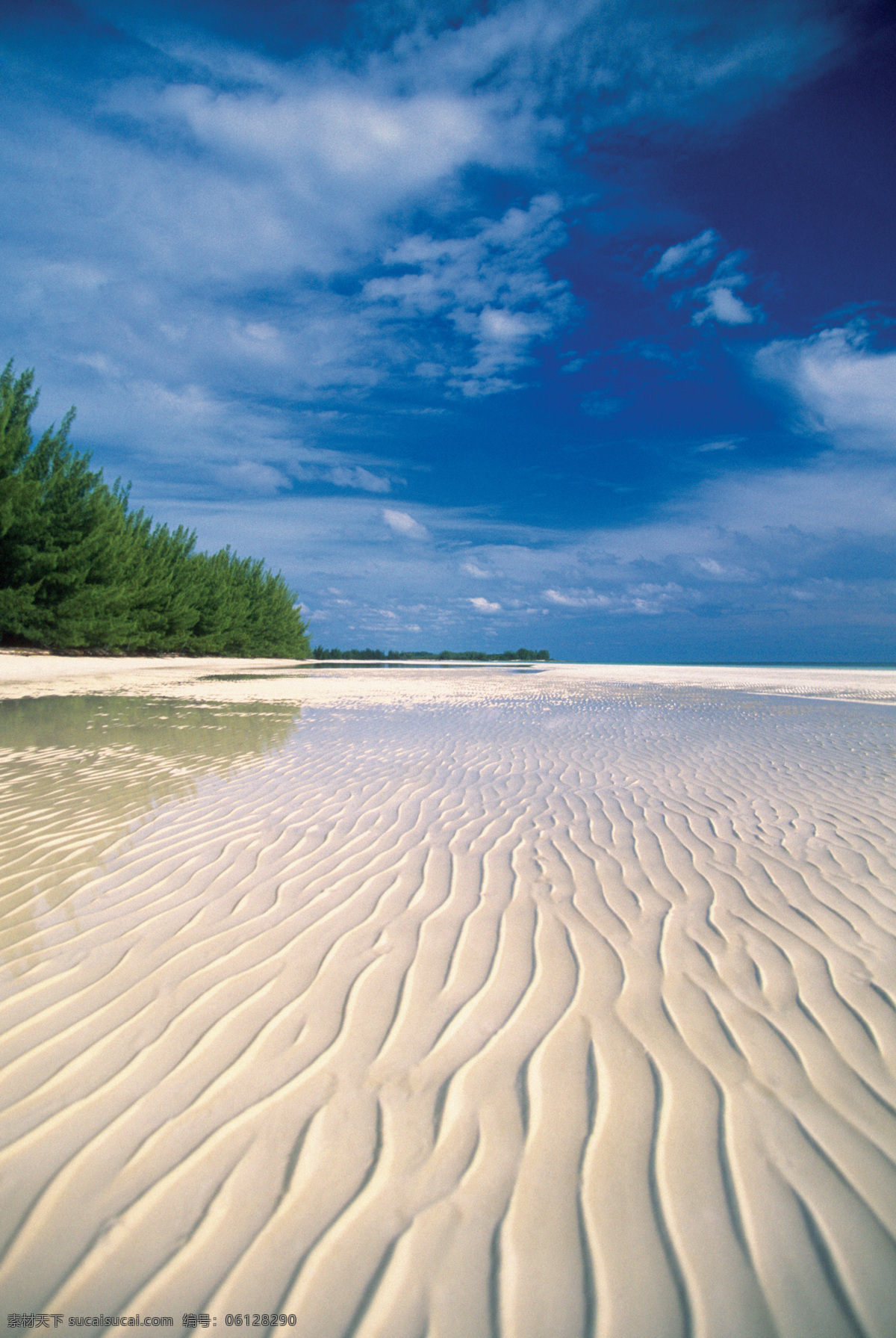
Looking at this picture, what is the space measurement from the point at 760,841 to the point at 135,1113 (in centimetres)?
463

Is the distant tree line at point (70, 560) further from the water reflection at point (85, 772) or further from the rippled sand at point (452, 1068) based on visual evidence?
the rippled sand at point (452, 1068)

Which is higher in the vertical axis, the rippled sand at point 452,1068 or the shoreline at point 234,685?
the shoreline at point 234,685

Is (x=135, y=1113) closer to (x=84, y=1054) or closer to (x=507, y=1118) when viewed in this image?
(x=84, y=1054)

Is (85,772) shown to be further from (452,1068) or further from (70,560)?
(70,560)

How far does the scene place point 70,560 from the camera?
2969 cm

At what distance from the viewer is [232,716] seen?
13234 millimetres

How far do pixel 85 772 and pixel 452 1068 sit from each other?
648 centimetres

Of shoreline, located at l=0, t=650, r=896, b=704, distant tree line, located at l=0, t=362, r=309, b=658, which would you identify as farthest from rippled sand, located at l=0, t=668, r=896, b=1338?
distant tree line, located at l=0, t=362, r=309, b=658

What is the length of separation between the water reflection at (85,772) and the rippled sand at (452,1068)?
6cm

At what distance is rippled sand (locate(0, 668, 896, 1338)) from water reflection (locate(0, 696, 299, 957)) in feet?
0.20

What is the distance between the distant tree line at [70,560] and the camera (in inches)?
1083

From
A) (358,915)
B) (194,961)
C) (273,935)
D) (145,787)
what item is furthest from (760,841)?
(145,787)

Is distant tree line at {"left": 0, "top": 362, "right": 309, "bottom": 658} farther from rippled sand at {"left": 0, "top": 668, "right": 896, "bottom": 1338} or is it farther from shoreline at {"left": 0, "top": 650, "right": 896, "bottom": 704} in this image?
rippled sand at {"left": 0, "top": 668, "right": 896, "bottom": 1338}

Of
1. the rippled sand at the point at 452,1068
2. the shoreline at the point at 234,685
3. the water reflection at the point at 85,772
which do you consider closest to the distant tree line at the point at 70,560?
the shoreline at the point at 234,685
